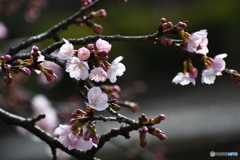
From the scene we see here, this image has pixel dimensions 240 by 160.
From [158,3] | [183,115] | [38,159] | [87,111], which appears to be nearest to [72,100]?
[87,111]

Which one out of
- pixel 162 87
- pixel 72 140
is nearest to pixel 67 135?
pixel 72 140

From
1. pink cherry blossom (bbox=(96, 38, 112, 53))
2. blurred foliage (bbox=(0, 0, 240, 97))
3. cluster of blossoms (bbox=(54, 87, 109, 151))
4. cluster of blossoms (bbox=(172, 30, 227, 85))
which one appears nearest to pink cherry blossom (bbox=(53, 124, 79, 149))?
cluster of blossoms (bbox=(54, 87, 109, 151))

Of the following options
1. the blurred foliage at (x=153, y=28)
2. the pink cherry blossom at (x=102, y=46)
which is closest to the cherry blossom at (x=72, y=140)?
the pink cherry blossom at (x=102, y=46)

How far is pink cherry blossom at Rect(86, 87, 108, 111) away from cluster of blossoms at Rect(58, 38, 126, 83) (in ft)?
0.11

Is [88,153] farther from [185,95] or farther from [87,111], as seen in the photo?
[185,95]

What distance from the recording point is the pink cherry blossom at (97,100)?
812 mm

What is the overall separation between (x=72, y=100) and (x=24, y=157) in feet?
9.61

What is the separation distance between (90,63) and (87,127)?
16cm

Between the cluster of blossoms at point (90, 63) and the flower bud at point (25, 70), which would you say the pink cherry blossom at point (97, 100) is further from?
the flower bud at point (25, 70)

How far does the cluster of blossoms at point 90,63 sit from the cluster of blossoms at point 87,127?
39mm

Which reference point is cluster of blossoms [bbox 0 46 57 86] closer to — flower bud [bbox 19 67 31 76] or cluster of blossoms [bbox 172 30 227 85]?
flower bud [bbox 19 67 31 76]

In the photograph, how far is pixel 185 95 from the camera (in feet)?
20.3

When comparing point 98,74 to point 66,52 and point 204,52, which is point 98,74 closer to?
point 66,52

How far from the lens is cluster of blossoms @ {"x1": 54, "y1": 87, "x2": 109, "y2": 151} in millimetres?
823
